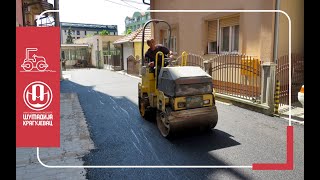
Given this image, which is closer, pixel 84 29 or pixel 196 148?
pixel 196 148

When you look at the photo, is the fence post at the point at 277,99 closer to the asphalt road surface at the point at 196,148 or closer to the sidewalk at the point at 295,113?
the sidewalk at the point at 295,113

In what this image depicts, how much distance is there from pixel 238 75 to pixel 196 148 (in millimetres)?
4125

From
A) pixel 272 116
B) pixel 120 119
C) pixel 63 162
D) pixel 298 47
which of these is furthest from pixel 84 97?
pixel 298 47

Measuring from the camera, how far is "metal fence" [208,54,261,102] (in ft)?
23.9

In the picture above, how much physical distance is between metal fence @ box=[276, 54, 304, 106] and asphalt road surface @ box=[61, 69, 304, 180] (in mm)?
1175

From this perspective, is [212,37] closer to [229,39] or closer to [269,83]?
[229,39]

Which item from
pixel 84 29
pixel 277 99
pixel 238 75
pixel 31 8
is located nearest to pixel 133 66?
pixel 31 8

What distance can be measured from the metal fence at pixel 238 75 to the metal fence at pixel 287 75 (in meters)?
0.57

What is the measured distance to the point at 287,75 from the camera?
7.05 meters

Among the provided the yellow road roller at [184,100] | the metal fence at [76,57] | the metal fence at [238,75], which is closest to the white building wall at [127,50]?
the metal fence at [76,57]

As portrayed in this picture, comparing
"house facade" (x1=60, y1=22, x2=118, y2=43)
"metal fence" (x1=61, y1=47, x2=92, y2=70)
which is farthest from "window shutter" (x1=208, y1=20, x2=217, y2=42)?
"house facade" (x1=60, y1=22, x2=118, y2=43)

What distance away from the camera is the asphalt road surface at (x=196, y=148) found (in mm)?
3605
